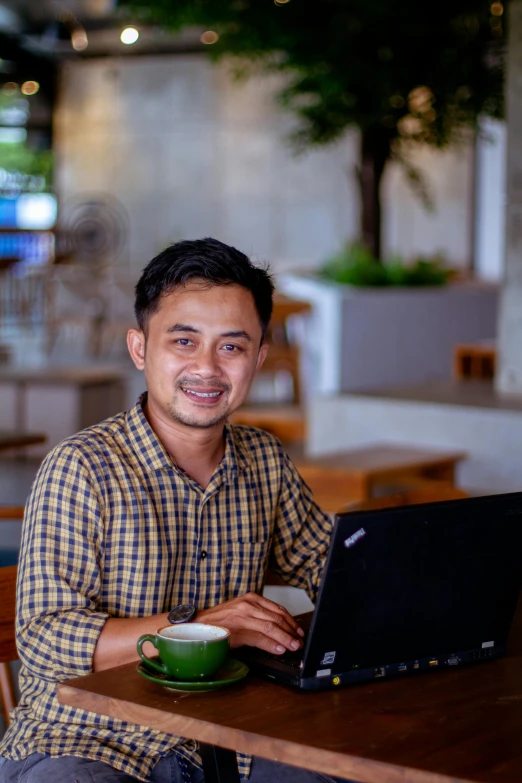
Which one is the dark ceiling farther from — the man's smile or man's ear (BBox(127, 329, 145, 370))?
the man's smile

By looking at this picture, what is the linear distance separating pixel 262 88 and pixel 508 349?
12458mm

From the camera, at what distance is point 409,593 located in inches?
62.1

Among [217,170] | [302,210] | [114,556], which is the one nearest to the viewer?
[114,556]

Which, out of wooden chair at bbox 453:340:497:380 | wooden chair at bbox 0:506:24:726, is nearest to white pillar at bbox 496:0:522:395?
wooden chair at bbox 453:340:497:380

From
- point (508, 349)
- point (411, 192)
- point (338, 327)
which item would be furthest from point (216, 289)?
point (411, 192)

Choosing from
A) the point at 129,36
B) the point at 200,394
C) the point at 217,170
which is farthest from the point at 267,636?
the point at 217,170

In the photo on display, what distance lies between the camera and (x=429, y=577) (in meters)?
1.59

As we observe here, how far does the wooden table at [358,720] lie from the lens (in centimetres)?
131

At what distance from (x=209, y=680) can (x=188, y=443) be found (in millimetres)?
559

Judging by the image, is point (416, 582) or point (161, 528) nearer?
point (416, 582)

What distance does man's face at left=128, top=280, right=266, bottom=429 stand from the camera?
1.93 m

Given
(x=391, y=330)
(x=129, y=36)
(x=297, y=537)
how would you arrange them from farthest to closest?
(x=391, y=330) → (x=129, y=36) → (x=297, y=537)

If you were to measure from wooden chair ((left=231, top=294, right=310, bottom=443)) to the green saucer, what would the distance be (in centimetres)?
411

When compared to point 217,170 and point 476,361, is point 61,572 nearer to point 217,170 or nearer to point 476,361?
point 476,361
